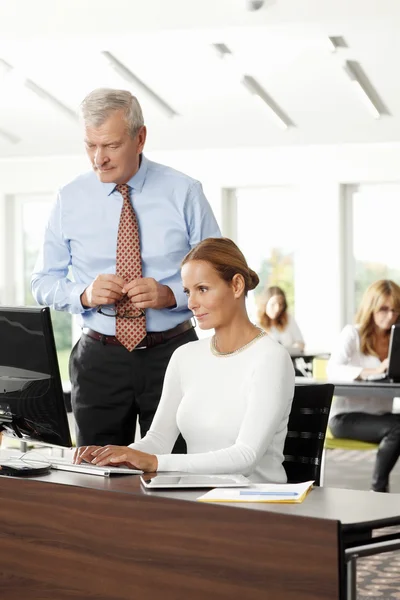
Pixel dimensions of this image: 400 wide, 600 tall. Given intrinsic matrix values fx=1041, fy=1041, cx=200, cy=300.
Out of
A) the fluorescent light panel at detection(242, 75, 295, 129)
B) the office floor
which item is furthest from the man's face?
the fluorescent light panel at detection(242, 75, 295, 129)

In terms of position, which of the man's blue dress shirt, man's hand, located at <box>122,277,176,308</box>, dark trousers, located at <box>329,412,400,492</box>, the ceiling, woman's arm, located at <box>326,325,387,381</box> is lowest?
dark trousers, located at <box>329,412,400,492</box>

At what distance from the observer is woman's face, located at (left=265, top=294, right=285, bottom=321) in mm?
9141

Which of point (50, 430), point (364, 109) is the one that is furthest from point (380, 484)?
point (364, 109)

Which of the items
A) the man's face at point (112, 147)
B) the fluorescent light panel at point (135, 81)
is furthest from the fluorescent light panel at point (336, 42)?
the man's face at point (112, 147)

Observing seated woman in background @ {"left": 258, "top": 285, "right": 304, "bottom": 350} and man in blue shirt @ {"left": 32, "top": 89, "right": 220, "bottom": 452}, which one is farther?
seated woman in background @ {"left": 258, "top": 285, "right": 304, "bottom": 350}

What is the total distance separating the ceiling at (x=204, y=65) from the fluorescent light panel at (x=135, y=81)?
0.05m

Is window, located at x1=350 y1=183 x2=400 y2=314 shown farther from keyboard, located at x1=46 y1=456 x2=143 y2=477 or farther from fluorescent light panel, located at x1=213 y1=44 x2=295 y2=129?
keyboard, located at x1=46 y1=456 x2=143 y2=477

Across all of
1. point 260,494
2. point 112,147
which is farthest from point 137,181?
point 260,494

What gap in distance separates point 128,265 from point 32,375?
0.75m

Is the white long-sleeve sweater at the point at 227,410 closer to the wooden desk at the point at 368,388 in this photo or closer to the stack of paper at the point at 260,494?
the stack of paper at the point at 260,494

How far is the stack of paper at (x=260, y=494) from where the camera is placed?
6.33ft

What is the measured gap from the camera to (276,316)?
362 inches

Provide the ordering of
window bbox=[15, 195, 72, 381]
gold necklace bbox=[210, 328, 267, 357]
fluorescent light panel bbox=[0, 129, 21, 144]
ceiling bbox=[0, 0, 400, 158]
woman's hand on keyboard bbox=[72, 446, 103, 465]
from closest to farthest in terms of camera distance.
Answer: woman's hand on keyboard bbox=[72, 446, 103, 465]
gold necklace bbox=[210, 328, 267, 357]
ceiling bbox=[0, 0, 400, 158]
fluorescent light panel bbox=[0, 129, 21, 144]
window bbox=[15, 195, 72, 381]

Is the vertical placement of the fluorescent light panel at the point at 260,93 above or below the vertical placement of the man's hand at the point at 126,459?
above
